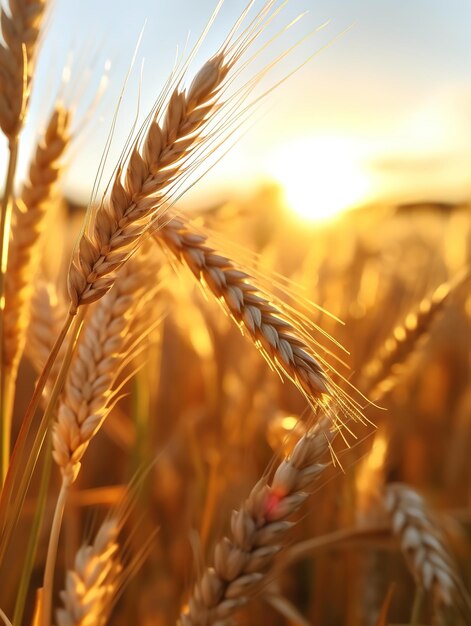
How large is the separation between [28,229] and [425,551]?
939 millimetres

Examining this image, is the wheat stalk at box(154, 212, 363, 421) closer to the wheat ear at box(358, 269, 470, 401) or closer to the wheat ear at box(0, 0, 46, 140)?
the wheat ear at box(0, 0, 46, 140)

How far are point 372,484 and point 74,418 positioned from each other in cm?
100

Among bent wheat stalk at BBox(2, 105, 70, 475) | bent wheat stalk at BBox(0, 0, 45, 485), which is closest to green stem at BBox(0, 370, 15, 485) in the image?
bent wheat stalk at BBox(2, 105, 70, 475)

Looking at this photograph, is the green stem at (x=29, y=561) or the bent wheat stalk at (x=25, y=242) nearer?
the green stem at (x=29, y=561)

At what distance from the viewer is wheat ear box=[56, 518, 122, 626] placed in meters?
1.03

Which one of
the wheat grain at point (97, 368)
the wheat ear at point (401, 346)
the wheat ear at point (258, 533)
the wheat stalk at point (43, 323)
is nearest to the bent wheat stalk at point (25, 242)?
the wheat grain at point (97, 368)

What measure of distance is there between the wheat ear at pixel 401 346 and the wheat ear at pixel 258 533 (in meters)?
0.54

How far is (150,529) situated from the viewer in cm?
211

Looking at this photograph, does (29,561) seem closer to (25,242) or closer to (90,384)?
(90,384)

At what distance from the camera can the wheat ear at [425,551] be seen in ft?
4.05

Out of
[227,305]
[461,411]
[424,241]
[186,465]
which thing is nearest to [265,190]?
[461,411]

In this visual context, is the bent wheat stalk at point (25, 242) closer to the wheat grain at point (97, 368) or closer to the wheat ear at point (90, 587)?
the wheat grain at point (97, 368)

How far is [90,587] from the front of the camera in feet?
3.44

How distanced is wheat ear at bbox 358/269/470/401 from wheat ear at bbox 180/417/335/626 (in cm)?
54
